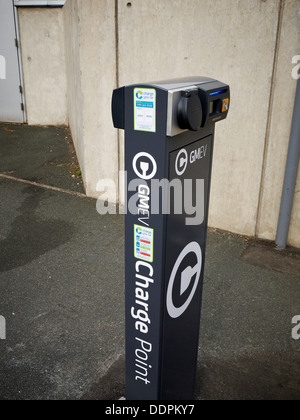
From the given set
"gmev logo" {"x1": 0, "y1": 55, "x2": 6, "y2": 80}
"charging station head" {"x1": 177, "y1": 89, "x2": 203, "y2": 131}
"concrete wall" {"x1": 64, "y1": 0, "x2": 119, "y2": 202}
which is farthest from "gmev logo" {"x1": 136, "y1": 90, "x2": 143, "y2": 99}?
"gmev logo" {"x1": 0, "y1": 55, "x2": 6, "y2": 80}

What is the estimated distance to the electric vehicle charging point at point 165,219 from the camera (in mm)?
1845

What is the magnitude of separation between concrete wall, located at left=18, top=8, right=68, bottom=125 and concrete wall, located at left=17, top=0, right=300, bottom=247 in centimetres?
477

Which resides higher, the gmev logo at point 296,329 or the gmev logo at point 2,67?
the gmev logo at point 2,67

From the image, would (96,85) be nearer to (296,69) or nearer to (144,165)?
(296,69)

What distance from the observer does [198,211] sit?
228 centimetres

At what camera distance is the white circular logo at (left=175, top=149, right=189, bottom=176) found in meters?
1.95

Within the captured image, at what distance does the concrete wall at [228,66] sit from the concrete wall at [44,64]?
4.77m

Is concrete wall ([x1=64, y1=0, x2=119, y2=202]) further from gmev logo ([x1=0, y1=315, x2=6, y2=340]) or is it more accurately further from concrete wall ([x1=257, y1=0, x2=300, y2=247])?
gmev logo ([x1=0, y1=315, x2=6, y2=340])

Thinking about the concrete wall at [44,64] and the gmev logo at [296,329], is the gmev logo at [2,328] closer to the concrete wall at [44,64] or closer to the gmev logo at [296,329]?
the gmev logo at [296,329]

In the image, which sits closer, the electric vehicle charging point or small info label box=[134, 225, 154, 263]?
the electric vehicle charging point

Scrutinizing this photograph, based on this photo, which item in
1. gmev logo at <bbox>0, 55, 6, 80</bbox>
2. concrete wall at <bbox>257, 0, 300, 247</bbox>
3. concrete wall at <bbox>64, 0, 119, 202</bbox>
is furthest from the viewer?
gmev logo at <bbox>0, 55, 6, 80</bbox>

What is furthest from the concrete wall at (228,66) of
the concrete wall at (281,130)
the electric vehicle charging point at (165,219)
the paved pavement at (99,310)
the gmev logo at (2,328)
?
the gmev logo at (2,328)

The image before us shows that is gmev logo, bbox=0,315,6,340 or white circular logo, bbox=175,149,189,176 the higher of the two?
white circular logo, bbox=175,149,189,176

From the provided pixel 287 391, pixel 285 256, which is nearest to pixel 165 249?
pixel 287 391
